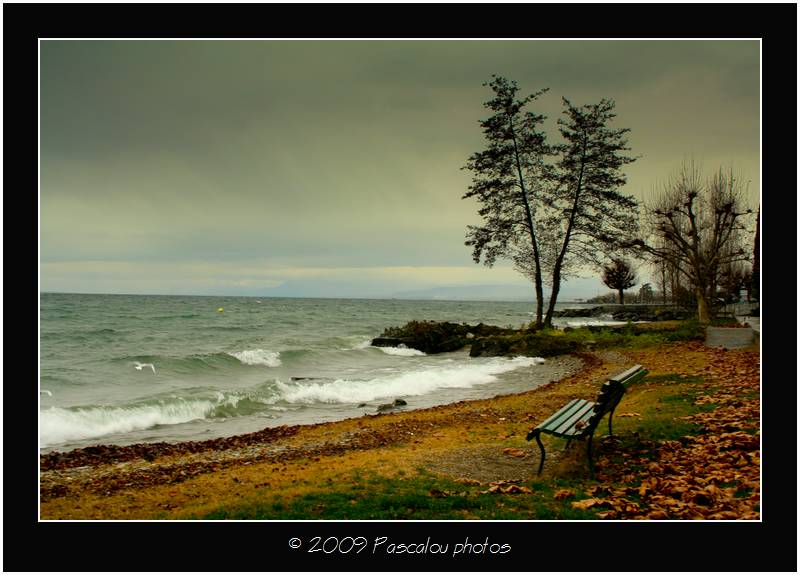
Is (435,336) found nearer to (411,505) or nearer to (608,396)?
Result: (608,396)

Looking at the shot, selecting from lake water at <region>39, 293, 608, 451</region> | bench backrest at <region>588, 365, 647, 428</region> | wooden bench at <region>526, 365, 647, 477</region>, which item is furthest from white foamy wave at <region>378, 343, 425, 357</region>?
bench backrest at <region>588, 365, 647, 428</region>

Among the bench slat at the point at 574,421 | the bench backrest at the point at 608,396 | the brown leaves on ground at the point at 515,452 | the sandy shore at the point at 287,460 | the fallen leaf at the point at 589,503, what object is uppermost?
the bench backrest at the point at 608,396

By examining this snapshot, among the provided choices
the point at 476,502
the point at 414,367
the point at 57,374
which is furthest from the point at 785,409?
the point at 57,374

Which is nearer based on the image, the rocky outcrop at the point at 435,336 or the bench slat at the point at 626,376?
the bench slat at the point at 626,376

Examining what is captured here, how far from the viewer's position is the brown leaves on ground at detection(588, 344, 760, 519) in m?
4.44

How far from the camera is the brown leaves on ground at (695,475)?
444cm

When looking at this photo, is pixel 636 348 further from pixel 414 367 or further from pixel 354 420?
pixel 354 420

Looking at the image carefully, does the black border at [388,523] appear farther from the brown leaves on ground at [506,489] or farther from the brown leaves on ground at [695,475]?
the brown leaves on ground at [506,489]

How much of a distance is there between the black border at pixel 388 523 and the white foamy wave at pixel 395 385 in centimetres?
918

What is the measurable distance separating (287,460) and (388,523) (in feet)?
11.2

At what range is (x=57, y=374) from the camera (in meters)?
17.1

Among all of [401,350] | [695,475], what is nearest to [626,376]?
[695,475]

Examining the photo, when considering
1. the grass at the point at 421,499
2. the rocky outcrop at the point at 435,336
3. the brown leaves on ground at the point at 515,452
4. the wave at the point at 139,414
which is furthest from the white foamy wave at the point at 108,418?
the rocky outcrop at the point at 435,336

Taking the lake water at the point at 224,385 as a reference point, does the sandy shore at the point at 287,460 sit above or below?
above
